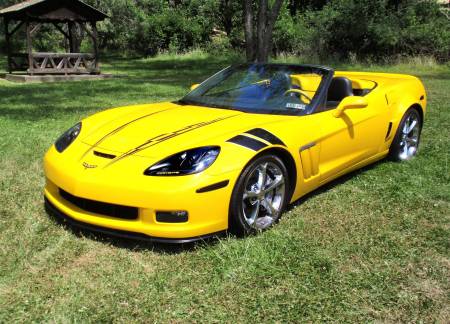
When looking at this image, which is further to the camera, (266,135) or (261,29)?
(261,29)

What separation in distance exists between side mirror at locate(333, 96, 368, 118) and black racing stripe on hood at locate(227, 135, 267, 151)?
1.09m

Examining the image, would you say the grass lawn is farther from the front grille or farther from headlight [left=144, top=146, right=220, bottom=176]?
headlight [left=144, top=146, right=220, bottom=176]

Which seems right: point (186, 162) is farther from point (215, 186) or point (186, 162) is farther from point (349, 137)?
point (349, 137)

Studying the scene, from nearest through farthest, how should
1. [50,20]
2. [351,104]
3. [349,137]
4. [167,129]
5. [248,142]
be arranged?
[248,142]
[167,129]
[351,104]
[349,137]
[50,20]

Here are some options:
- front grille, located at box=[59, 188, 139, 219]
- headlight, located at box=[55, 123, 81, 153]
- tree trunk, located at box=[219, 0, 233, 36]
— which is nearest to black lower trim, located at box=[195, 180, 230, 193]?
front grille, located at box=[59, 188, 139, 219]

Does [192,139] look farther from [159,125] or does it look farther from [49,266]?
[49,266]

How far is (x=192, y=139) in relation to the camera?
137 inches

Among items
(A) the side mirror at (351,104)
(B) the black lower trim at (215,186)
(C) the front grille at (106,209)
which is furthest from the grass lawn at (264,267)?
(A) the side mirror at (351,104)

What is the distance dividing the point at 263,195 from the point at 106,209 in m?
1.15

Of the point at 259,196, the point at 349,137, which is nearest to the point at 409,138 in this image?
the point at 349,137

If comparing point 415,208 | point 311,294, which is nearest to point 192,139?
point 311,294

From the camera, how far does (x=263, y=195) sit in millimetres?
3625

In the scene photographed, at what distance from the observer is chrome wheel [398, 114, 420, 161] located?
5.47m

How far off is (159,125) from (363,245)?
182cm
